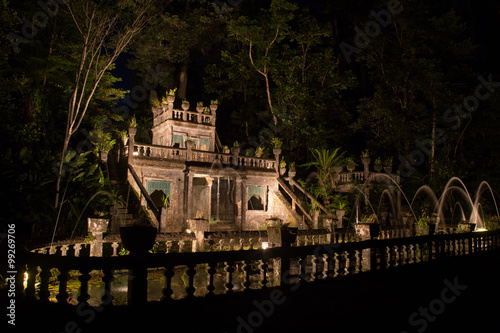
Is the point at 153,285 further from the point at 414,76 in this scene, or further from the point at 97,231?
the point at 414,76

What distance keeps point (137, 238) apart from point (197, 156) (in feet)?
49.9

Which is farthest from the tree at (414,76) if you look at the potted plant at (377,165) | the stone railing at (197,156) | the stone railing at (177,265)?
the stone railing at (177,265)

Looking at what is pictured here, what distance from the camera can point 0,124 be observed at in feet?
42.3

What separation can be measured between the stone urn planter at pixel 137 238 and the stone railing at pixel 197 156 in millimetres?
13614

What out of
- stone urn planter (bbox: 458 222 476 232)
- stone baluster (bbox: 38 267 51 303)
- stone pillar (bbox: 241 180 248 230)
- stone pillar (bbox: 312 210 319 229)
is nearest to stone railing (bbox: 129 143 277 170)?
stone pillar (bbox: 241 180 248 230)

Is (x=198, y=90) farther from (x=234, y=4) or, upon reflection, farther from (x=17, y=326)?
(x=17, y=326)

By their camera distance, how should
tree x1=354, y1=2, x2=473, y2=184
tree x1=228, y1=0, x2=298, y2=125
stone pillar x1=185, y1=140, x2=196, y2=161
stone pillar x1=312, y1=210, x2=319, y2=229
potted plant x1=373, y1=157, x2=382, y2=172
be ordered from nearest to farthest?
1. stone pillar x1=312, y1=210, x2=319, y2=229
2. stone pillar x1=185, y1=140, x2=196, y2=161
3. tree x1=354, y1=2, x2=473, y2=184
4. potted plant x1=373, y1=157, x2=382, y2=172
5. tree x1=228, y1=0, x2=298, y2=125

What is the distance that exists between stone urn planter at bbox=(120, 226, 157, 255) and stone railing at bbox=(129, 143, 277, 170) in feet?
44.7

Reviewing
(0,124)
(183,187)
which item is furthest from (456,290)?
(0,124)

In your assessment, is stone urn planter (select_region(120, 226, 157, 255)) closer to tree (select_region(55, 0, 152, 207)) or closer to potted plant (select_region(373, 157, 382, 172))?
tree (select_region(55, 0, 152, 207))

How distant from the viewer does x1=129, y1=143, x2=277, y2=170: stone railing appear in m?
18.0

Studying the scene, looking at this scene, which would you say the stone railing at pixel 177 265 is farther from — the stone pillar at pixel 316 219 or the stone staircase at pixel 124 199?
the stone pillar at pixel 316 219

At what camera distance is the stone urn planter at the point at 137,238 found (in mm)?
4305

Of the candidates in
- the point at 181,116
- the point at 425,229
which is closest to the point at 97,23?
the point at 181,116
